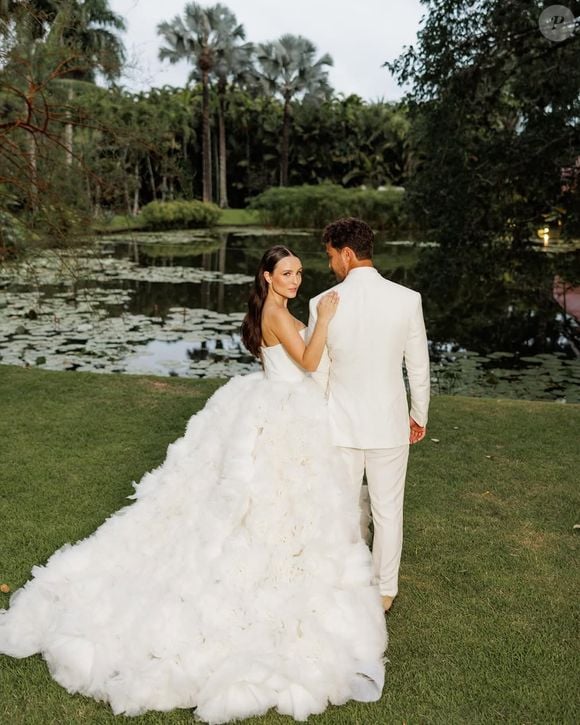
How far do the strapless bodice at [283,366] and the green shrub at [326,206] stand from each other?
32.1 meters

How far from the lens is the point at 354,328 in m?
3.36

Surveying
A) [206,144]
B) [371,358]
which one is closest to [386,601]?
[371,358]

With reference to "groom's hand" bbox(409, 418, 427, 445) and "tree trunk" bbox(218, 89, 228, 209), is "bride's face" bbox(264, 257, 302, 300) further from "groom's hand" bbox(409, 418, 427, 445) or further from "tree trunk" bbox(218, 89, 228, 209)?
"tree trunk" bbox(218, 89, 228, 209)

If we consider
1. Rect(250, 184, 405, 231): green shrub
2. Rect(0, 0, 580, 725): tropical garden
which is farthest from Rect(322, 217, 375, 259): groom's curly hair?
Rect(250, 184, 405, 231): green shrub

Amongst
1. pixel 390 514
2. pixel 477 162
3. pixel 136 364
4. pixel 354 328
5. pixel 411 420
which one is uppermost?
pixel 477 162

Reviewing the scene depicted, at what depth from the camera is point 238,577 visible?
3.15 m

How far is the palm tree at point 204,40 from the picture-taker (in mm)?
42781

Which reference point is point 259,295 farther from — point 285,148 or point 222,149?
point 285,148

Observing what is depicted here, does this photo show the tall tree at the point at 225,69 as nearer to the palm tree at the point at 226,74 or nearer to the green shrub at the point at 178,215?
the palm tree at the point at 226,74

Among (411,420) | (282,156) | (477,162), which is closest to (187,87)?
(282,156)

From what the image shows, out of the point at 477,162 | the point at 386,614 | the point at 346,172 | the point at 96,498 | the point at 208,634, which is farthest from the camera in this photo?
the point at 346,172

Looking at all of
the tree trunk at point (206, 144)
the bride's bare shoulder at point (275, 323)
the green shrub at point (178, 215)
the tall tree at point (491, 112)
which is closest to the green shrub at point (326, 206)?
the green shrub at point (178, 215)

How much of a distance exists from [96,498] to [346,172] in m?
46.3

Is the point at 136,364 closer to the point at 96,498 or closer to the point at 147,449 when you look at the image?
the point at 147,449
